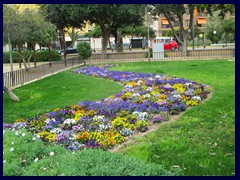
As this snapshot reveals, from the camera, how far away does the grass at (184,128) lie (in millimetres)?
4348

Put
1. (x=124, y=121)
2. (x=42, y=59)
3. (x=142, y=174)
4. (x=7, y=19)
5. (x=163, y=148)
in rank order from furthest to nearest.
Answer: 1. (x=42, y=59)
2. (x=7, y=19)
3. (x=124, y=121)
4. (x=163, y=148)
5. (x=142, y=174)

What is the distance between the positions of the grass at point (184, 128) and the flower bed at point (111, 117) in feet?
1.19

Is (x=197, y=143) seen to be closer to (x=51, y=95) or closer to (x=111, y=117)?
(x=111, y=117)

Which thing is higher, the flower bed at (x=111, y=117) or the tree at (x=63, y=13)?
the tree at (x=63, y=13)

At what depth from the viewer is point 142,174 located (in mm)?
3445

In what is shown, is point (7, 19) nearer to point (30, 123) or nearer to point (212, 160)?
point (30, 123)

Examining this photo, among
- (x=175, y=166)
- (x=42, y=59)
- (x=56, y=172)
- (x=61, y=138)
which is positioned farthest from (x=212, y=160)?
(x=42, y=59)

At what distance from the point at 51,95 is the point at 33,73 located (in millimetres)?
5686

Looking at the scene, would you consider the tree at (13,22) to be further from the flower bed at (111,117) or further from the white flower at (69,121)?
the white flower at (69,121)

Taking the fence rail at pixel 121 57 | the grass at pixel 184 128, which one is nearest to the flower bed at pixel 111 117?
the grass at pixel 184 128

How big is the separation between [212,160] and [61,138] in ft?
7.77

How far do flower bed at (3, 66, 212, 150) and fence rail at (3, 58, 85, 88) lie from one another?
483cm

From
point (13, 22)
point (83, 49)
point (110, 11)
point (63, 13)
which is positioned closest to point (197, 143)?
point (110, 11)

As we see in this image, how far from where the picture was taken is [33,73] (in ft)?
50.4
